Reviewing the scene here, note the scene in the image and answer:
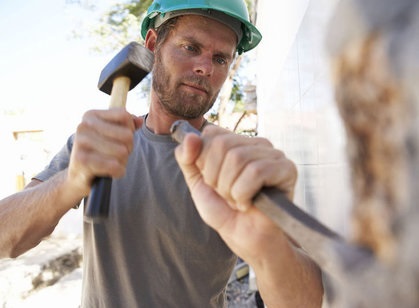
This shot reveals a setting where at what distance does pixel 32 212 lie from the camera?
1157 mm

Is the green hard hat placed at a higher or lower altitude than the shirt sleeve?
higher

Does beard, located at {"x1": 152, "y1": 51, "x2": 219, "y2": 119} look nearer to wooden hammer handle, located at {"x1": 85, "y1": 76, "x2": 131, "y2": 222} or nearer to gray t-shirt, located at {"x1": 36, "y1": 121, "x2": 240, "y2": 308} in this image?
gray t-shirt, located at {"x1": 36, "y1": 121, "x2": 240, "y2": 308}

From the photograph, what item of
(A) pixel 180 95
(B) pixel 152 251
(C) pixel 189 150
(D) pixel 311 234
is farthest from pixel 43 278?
(D) pixel 311 234

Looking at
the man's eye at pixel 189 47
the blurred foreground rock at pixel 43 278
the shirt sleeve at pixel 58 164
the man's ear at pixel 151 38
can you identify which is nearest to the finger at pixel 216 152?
the man's eye at pixel 189 47

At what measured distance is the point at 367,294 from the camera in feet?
0.84

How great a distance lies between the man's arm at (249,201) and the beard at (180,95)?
77 centimetres

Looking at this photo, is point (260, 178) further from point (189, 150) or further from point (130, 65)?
point (130, 65)

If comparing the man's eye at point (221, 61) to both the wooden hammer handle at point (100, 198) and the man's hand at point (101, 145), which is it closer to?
the wooden hammer handle at point (100, 198)

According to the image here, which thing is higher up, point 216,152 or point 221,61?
point 221,61

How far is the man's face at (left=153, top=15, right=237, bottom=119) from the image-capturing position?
58.4 inches

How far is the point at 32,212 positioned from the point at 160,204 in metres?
0.51

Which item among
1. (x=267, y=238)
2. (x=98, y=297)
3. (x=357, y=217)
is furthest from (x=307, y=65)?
(x=98, y=297)

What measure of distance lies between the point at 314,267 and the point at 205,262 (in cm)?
54

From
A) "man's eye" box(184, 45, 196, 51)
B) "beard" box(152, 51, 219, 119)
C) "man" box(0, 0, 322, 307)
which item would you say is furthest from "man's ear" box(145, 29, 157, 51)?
"man's eye" box(184, 45, 196, 51)
